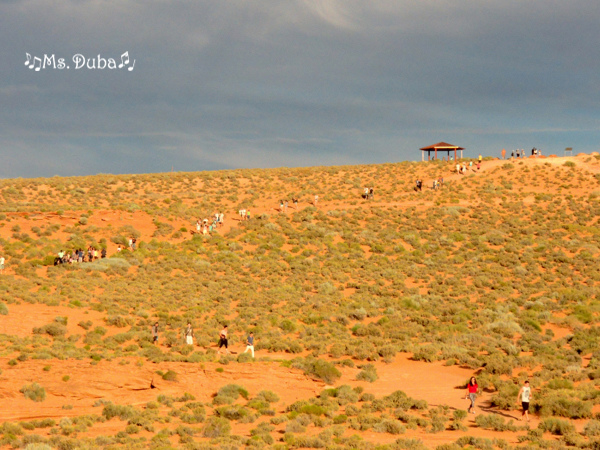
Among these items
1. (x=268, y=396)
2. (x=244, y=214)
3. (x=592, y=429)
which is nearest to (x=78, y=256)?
(x=244, y=214)

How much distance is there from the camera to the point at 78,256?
38312mm

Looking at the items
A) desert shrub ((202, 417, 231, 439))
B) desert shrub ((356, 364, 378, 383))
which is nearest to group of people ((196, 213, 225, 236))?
desert shrub ((356, 364, 378, 383))

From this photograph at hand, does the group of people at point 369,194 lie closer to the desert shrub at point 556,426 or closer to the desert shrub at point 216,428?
the desert shrub at point 556,426

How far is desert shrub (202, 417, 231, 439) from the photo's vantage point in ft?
50.9

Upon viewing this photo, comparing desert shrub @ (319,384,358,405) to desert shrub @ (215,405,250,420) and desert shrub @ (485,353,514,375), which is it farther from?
desert shrub @ (485,353,514,375)

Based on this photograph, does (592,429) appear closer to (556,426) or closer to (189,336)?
(556,426)

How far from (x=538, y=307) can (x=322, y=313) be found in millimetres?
13081

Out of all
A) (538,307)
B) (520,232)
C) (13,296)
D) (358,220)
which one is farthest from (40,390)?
(520,232)

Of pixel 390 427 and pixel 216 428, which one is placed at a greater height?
pixel 216 428

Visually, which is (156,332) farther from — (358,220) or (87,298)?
(358,220)

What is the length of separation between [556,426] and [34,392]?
1674 centimetres

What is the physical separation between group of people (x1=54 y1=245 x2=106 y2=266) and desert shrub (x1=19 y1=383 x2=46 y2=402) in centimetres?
2070

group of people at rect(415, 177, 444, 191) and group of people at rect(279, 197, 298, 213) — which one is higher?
group of people at rect(415, 177, 444, 191)

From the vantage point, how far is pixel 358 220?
53.8 metres
